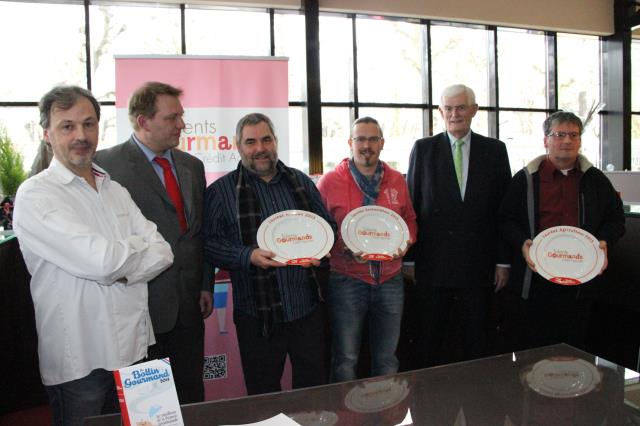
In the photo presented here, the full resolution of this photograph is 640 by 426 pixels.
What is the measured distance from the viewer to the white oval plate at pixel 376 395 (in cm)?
121

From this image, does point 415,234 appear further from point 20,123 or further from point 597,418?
point 20,123

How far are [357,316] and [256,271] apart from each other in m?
0.63

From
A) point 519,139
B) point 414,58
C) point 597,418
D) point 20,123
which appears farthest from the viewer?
point 519,139

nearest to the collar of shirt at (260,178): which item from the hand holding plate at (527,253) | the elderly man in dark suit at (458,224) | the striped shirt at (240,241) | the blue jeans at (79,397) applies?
the striped shirt at (240,241)

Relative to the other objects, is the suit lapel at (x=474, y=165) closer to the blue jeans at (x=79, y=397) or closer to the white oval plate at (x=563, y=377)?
the white oval plate at (x=563, y=377)

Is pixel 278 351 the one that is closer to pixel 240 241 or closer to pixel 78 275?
pixel 240 241

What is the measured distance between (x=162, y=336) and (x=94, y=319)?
0.60m

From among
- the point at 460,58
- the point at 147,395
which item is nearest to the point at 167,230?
the point at 147,395

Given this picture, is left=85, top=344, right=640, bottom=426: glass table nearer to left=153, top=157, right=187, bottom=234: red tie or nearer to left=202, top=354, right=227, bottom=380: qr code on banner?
left=153, top=157, right=187, bottom=234: red tie

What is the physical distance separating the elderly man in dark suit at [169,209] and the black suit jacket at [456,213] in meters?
1.17

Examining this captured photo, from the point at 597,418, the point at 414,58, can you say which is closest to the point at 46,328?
the point at 597,418

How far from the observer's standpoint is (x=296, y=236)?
2.17 m

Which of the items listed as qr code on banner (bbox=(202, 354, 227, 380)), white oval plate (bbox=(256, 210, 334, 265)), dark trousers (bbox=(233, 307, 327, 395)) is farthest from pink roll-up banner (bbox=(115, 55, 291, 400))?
dark trousers (bbox=(233, 307, 327, 395))

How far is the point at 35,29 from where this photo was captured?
6.02 metres
